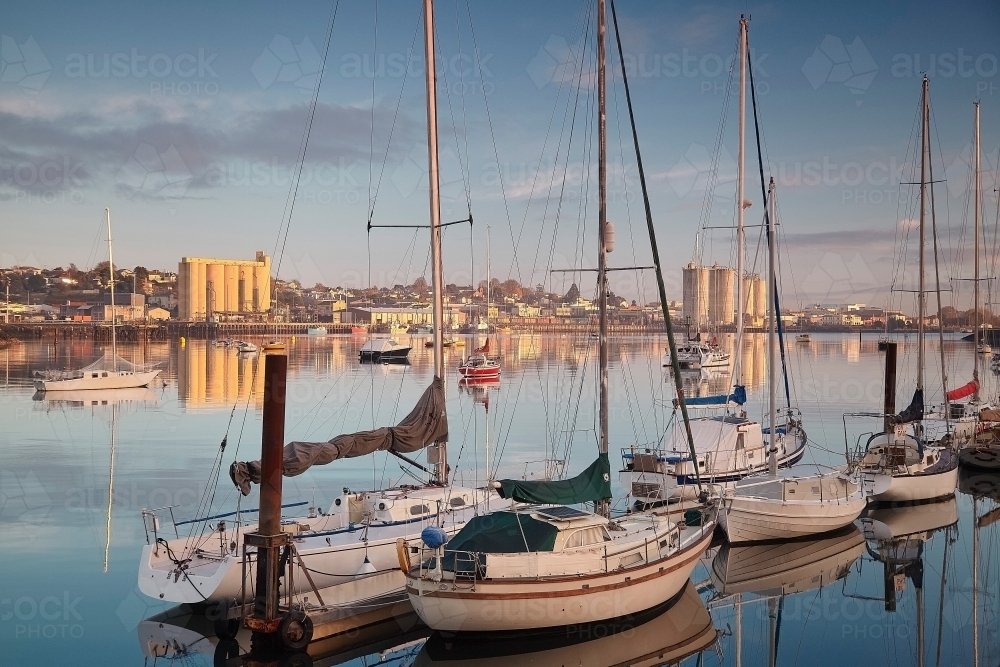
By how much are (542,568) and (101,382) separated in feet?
165

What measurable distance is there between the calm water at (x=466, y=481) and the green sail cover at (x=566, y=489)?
2.52m

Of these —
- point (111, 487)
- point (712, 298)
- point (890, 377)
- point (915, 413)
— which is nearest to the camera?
point (111, 487)

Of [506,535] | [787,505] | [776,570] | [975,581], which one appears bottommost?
[975,581]

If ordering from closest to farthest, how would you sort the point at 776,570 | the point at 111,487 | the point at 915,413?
the point at 776,570, the point at 111,487, the point at 915,413

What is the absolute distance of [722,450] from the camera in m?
25.0

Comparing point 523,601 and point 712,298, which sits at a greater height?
point 712,298

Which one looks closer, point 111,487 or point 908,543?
point 908,543

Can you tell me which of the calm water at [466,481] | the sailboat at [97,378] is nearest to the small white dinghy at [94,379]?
the sailboat at [97,378]

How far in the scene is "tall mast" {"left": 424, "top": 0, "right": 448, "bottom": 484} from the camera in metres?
19.2

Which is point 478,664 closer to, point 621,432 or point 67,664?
point 67,664

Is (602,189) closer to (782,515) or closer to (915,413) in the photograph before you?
(782,515)

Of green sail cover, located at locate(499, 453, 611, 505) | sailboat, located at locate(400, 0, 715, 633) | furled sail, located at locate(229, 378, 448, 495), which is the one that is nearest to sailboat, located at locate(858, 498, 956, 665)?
sailboat, located at locate(400, 0, 715, 633)

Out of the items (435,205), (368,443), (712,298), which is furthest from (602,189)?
(712,298)

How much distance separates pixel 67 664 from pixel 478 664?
639cm
